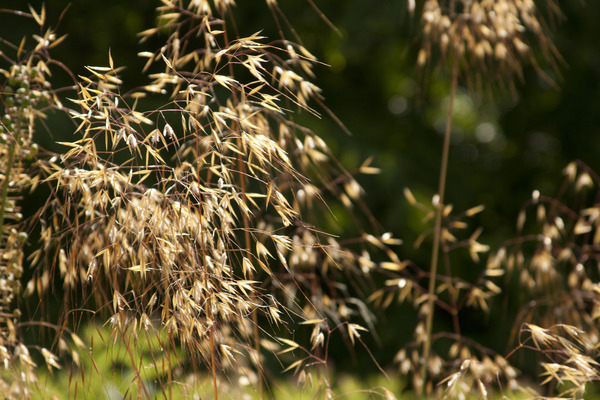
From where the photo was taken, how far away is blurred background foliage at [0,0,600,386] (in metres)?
3.05

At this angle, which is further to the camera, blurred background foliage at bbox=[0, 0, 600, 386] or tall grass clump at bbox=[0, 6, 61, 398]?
blurred background foliage at bbox=[0, 0, 600, 386]

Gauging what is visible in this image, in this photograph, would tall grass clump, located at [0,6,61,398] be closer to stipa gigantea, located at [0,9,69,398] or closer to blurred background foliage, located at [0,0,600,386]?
stipa gigantea, located at [0,9,69,398]

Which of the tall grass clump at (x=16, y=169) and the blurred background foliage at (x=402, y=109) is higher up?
the tall grass clump at (x=16, y=169)

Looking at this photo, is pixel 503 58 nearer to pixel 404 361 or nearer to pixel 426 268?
pixel 404 361

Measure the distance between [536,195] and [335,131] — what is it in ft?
6.07

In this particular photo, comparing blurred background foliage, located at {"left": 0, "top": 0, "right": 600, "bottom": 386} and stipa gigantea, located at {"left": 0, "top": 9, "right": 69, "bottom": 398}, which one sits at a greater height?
stipa gigantea, located at {"left": 0, "top": 9, "right": 69, "bottom": 398}

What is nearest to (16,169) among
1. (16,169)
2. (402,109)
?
(16,169)

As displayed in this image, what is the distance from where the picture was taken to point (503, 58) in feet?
4.66

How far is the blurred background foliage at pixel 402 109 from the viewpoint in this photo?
10.0 ft

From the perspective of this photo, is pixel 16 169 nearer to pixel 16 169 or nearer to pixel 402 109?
pixel 16 169

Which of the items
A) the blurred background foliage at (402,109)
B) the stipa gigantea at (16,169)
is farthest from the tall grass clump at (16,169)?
the blurred background foliage at (402,109)

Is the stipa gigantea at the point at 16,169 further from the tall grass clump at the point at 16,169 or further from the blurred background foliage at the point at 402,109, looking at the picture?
the blurred background foliage at the point at 402,109

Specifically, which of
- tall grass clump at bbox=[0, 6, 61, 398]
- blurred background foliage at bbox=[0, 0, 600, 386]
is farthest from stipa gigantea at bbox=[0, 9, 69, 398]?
blurred background foliage at bbox=[0, 0, 600, 386]

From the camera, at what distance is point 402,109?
3955 mm
